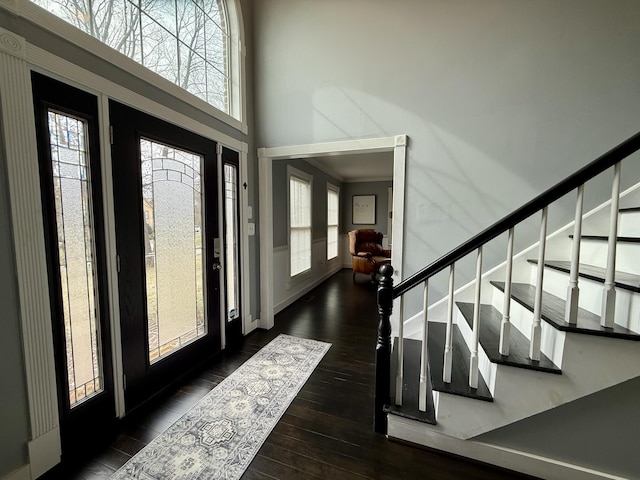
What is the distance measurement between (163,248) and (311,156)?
1.62m

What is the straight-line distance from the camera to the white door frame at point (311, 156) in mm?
2426

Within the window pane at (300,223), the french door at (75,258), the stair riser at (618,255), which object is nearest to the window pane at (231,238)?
the french door at (75,258)

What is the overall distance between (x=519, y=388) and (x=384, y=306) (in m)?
0.73

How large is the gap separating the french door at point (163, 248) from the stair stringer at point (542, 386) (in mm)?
1894

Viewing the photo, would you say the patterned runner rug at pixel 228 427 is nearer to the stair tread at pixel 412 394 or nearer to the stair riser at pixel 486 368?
the stair tread at pixel 412 394

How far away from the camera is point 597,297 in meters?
1.30

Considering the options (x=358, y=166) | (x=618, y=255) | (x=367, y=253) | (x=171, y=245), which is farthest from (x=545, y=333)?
(x=358, y=166)

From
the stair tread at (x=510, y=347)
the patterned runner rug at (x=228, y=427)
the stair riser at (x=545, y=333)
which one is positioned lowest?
the patterned runner rug at (x=228, y=427)

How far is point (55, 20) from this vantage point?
1.31 metres

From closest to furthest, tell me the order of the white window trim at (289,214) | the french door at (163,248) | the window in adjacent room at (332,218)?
the french door at (163,248)
the white window trim at (289,214)
the window in adjacent room at (332,218)

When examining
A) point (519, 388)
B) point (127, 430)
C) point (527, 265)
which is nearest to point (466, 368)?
point (519, 388)

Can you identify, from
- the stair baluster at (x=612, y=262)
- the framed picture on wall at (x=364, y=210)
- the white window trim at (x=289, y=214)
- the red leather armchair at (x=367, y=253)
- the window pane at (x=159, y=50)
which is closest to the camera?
the stair baluster at (x=612, y=262)

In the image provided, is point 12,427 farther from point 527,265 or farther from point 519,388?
point 527,265

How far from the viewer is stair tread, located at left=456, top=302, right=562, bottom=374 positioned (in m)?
1.23
